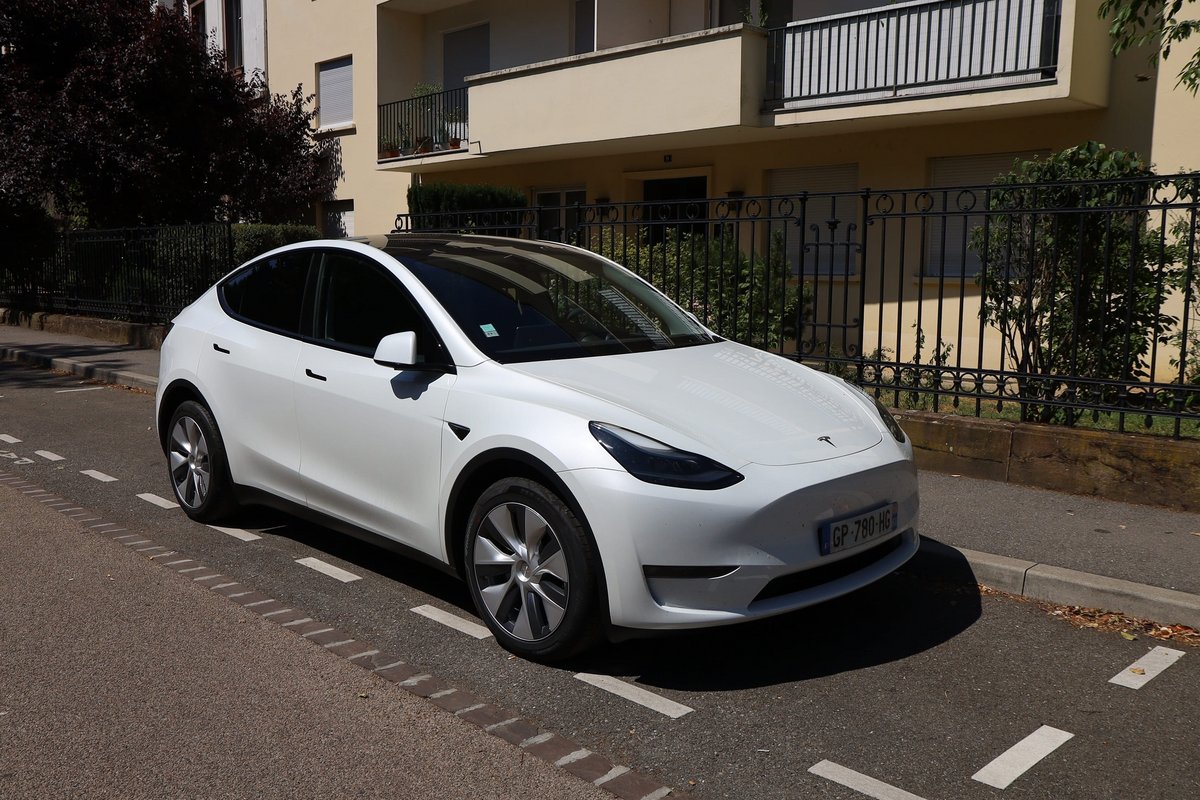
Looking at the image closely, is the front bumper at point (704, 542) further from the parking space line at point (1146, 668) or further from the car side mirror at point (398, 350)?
the parking space line at point (1146, 668)

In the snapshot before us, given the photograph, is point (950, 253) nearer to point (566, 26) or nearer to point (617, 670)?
point (566, 26)

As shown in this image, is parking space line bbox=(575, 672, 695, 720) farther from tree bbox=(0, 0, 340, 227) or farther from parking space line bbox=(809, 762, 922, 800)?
tree bbox=(0, 0, 340, 227)

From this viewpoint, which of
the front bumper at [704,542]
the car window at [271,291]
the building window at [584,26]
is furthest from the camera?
the building window at [584,26]

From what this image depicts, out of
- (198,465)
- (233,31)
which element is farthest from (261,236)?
(198,465)

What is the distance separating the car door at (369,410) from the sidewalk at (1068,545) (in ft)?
8.52

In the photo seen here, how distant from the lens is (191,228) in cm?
1595

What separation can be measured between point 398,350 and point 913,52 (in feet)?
35.9

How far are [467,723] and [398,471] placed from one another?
4.40 feet

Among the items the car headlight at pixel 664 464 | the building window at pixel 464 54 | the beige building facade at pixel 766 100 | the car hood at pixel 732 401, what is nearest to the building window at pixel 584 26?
the beige building facade at pixel 766 100

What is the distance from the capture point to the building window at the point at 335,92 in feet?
76.6

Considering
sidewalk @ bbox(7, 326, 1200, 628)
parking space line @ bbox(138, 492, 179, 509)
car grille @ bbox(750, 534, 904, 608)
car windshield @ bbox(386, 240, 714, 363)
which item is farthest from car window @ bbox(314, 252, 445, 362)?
sidewalk @ bbox(7, 326, 1200, 628)

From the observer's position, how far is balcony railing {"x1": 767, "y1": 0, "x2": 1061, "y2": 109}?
12133mm

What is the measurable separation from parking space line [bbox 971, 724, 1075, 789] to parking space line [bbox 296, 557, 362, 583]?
308cm

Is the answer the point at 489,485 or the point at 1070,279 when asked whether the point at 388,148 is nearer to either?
the point at 1070,279
